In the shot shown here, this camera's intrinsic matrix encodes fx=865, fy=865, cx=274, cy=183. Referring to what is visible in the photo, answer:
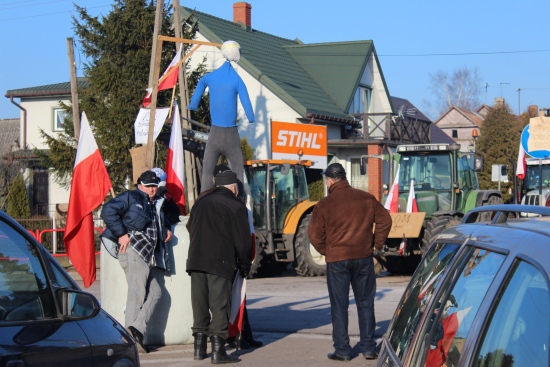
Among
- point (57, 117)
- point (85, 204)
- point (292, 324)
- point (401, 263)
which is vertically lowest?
point (292, 324)

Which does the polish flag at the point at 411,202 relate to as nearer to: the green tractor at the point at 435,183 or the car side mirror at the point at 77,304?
the green tractor at the point at 435,183

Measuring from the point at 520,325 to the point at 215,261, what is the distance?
226 inches

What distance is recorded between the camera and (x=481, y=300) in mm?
2973

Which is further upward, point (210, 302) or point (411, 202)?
point (411, 202)

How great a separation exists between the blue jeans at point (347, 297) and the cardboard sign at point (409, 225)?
320 inches

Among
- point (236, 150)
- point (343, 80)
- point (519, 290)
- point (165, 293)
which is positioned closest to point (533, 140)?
point (236, 150)

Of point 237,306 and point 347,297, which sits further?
point 237,306

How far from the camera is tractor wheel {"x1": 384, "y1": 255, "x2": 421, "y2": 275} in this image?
18.0 meters

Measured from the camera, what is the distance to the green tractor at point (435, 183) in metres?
18.2

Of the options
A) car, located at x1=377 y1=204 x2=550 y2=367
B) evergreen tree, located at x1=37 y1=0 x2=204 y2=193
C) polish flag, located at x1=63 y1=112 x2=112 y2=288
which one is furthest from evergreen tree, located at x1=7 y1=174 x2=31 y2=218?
car, located at x1=377 y1=204 x2=550 y2=367

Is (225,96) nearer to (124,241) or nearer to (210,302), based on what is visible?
(124,241)

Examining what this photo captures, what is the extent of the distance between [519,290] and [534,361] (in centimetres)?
34

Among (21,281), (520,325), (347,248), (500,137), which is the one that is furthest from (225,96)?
(500,137)

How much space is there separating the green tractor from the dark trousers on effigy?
9.30 meters
